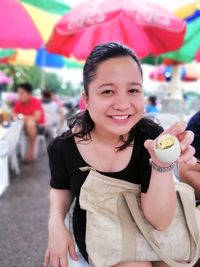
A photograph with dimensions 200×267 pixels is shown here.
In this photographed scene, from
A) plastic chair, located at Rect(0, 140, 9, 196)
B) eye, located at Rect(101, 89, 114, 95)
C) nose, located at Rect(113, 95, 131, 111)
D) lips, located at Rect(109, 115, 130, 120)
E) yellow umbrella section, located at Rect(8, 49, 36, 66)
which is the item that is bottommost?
plastic chair, located at Rect(0, 140, 9, 196)

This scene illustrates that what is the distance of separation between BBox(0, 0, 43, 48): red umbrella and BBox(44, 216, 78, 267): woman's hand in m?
3.12

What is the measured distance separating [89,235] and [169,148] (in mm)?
437

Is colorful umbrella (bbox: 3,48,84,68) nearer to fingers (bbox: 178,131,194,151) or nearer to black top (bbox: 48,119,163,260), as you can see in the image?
black top (bbox: 48,119,163,260)

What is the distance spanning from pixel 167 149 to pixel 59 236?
1.89 feet

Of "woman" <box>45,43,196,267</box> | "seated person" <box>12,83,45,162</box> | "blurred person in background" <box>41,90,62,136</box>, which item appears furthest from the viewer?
"blurred person in background" <box>41,90,62,136</box>

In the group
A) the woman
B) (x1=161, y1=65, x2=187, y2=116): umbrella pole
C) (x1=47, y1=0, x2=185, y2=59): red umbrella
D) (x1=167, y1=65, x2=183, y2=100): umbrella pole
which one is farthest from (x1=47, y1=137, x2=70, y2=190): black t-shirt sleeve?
(x1=167, y1=65, x2=183, y2=100): umbrella pole

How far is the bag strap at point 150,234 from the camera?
1.20 m

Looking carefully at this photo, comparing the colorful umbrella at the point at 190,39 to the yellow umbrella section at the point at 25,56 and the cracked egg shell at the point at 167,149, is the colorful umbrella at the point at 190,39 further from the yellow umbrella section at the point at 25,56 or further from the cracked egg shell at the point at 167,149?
the yellow umbrella section at the point at 25,56

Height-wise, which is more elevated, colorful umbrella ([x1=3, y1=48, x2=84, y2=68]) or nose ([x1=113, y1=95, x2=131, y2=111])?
colorful umbrella ([x1=3, y1=48, x2=84, y2=68])

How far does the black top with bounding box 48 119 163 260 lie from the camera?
132cm

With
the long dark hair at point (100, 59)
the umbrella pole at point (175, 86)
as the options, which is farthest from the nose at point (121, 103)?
the umbrella pole at point (175, 86)

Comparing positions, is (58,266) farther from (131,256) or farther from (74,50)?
(74,50)

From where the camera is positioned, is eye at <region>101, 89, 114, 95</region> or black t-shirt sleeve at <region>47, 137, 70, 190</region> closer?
eye at <region>101, 89, 114, 95</region>

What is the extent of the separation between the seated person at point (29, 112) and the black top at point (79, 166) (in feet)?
17.6
